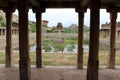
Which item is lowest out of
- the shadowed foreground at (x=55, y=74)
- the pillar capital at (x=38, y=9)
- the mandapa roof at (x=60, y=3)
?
the shadowed foreground at (x=55, y=74)

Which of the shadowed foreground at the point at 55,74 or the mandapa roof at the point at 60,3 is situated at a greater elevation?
the mandapa roof at the point at 60,3

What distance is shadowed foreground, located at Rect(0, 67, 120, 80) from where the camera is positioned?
10.3 m

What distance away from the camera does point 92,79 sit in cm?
859

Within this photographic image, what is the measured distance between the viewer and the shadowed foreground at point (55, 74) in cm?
1027

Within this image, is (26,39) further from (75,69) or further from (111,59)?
(111,59)

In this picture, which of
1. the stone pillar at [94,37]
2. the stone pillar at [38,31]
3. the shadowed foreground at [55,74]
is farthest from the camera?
the stone pillar at [38,31]

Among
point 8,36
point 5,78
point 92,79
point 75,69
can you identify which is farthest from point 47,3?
point 92,79

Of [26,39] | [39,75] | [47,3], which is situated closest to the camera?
[26,39]

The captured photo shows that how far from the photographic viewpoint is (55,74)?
36.6 feet

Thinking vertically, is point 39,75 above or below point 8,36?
below

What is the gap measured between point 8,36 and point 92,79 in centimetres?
682

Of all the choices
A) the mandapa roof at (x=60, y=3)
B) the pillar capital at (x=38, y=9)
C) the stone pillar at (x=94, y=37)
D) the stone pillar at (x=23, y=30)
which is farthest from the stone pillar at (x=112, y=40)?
the stone pillar at (x=23, y=30)

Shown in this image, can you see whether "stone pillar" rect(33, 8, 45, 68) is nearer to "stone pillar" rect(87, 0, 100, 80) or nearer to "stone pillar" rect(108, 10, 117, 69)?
"stone pillar" rect(108, 10, 117, 69)

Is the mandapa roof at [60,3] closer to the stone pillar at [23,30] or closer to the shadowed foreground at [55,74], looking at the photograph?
the shadowed foreground at [55,74]
